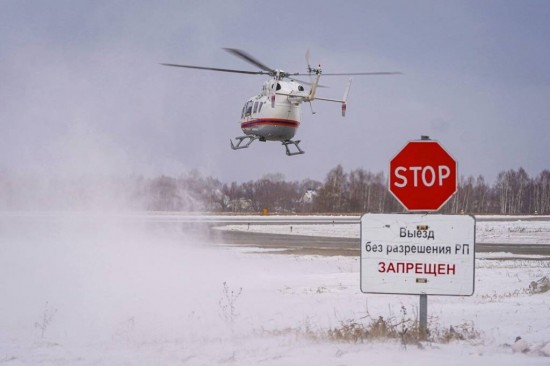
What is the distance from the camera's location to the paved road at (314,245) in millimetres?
27766

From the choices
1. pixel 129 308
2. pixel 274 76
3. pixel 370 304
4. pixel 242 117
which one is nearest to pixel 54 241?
pixel 242 117

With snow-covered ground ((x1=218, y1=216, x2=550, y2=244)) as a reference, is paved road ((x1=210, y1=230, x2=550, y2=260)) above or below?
below

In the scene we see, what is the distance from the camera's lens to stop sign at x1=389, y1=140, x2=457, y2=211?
22.0ft

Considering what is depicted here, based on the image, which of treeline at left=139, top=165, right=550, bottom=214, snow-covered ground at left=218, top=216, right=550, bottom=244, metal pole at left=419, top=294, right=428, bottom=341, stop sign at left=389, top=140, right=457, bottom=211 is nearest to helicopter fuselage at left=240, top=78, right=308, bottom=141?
snow-covered ground at left=218, top=216, right=550, bottom=244

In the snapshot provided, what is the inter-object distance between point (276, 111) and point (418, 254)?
878 inches

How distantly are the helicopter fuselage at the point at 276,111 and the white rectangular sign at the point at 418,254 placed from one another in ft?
72.6

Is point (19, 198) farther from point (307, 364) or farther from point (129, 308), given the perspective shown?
point (307, 364)

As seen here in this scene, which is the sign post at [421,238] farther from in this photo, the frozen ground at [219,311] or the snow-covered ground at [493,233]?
the snow-covered ground at [493,233]

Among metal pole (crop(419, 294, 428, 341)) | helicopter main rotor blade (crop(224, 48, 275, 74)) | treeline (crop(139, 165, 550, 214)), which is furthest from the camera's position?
treeline (crop(139, 165, 550, 214))

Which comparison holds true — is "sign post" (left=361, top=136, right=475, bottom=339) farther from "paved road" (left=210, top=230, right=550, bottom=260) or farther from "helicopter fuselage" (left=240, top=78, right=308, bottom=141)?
"helicopter fuselage" (left=240, top=78, right=308, bottom=141)

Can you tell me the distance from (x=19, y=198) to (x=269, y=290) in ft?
69.7

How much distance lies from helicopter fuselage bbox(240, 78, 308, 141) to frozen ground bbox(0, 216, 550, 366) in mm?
6945

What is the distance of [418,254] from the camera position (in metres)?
6.78

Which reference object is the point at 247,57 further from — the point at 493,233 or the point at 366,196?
the point at 366,196
